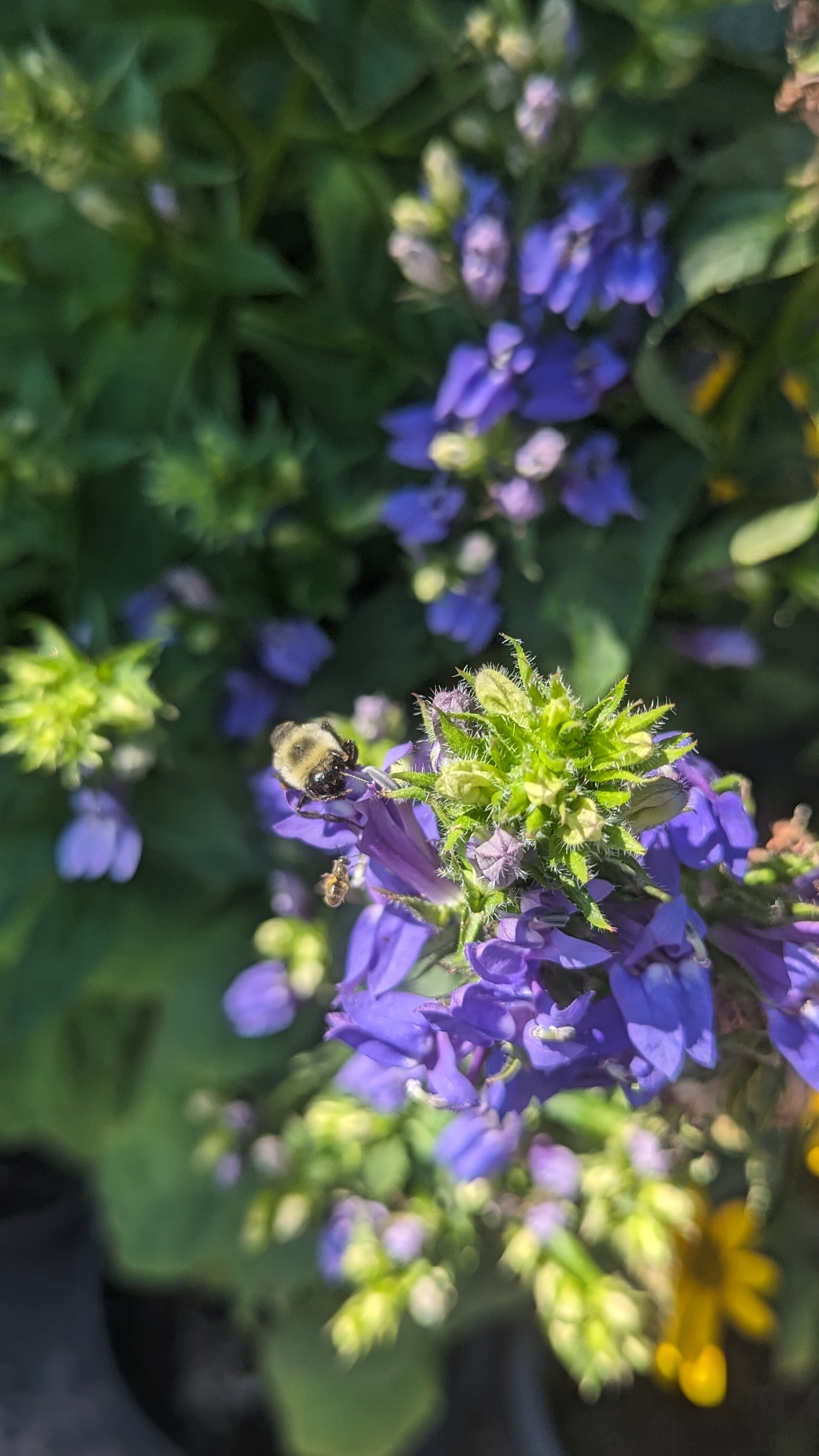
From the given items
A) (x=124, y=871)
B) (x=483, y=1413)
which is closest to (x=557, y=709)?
(x=124, y=871)

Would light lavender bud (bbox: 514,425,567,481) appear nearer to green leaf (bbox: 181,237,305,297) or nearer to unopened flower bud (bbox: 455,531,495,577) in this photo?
unopened flower bud (bbox: 455,531,495,577)

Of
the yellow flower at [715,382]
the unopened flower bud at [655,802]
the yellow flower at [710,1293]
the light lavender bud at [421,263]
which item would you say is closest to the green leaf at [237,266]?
the light lavender bud at [421,263]

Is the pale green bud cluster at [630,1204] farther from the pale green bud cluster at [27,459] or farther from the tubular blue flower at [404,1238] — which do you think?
the pale green bud cluster at [27,459]

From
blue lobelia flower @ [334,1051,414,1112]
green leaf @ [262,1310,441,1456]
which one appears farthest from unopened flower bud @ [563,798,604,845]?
green leaf @ [262,1310,441,1456]

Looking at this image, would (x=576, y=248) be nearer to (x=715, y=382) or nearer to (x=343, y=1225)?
(x=715, y=382)

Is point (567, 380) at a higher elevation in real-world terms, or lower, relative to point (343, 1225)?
higher

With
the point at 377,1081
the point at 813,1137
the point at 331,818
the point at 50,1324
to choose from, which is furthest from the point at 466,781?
the point at 50,1324
